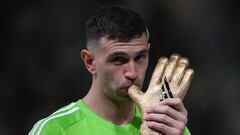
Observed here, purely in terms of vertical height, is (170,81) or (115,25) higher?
(115,25)

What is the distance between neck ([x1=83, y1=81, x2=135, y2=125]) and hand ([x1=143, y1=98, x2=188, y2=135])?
325 millimetres

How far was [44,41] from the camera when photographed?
3990 millimetres

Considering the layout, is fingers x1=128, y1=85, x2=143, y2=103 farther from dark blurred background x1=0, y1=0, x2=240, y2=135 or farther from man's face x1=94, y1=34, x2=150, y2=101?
dark blurred background x1=0, y1=0, x2=240, y2=135

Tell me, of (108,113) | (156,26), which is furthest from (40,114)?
(108,113)

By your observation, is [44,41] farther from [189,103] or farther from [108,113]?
[108,113]

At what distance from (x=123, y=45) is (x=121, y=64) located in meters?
0.06

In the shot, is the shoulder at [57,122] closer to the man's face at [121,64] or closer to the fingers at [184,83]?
the man's face at [121,64]

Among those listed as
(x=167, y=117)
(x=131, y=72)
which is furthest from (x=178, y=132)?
(x=131, y=72)

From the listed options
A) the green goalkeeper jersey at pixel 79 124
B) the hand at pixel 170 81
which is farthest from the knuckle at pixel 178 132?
the green goalkeeper jersey at pixel 79 124

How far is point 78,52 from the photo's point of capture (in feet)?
13.2

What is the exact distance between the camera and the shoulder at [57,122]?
6.75 ft

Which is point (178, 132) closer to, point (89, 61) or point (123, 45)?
point (123, 45)

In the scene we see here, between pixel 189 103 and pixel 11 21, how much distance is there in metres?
1.19

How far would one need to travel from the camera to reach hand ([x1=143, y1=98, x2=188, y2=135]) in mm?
1789
